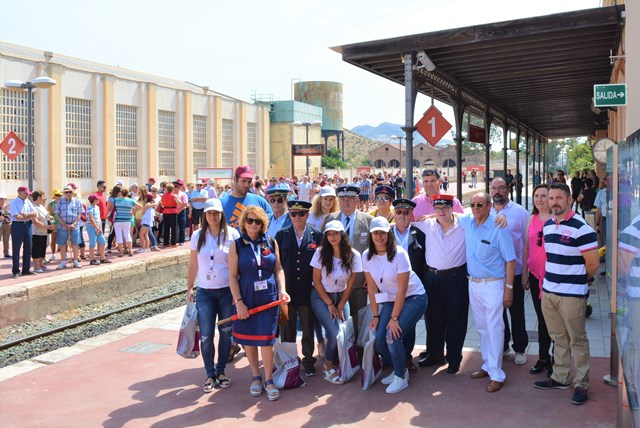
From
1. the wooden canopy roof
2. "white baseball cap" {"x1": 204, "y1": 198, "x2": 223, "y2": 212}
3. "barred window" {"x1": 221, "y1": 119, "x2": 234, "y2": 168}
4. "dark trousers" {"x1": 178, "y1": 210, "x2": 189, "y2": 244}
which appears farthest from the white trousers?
"barred window" {"x1": 221, "y1": 119, "x2": 234, "y2": 168}

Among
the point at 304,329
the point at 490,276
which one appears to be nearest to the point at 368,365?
the point at 304,329

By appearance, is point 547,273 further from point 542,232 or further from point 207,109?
point 207,109

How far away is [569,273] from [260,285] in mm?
2641

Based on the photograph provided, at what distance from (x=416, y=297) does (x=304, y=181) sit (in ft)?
68.1

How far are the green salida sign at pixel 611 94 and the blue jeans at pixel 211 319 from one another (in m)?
5.66

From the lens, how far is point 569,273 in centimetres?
545

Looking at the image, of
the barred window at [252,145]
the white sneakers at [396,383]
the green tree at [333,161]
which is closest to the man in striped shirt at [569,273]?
the white sneakers at [396,383]

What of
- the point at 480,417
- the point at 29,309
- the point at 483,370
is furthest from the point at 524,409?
the point at 29,309

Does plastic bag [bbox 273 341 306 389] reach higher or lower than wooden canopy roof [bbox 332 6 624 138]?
lower

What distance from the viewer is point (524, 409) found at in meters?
5.38

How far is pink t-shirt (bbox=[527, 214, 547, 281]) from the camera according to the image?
20.0 feet

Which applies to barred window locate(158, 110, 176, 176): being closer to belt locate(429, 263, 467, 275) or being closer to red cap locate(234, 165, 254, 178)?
red cap locate(234, 165, 254, 178)

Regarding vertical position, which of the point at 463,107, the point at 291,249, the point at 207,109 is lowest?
the point at 291,249

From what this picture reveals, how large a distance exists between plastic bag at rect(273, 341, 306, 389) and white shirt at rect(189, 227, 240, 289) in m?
0.81
